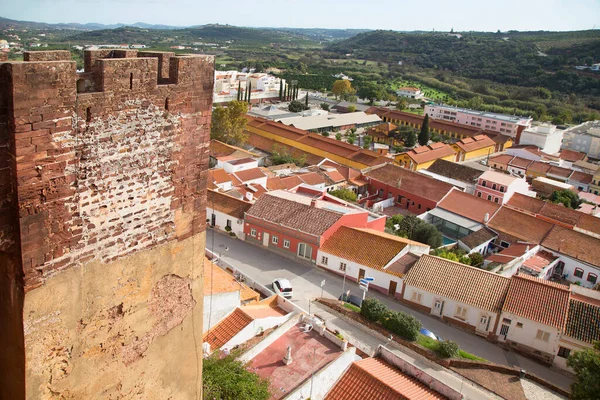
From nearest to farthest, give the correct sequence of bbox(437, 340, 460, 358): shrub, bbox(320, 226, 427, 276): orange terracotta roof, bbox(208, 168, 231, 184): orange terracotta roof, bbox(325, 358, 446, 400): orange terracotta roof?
bbox(325, 358, 446, 400): orange terracotta roof < bbox(437, 340, 460, 358): shrub < bbox(320, 226, 427, 276): orange terracotta roof < bbox(208, 168, 231, 184): orange terracotta roof

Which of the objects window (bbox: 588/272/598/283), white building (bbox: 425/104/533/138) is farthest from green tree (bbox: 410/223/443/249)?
white building (bbox: 425/104/533/138)

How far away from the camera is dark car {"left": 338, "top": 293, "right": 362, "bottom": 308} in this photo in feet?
70.3

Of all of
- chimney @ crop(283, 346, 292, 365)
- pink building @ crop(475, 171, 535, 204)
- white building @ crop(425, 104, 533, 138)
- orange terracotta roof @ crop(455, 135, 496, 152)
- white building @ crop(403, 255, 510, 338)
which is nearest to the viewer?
chimney @ crop(283, 346, 292, 365)

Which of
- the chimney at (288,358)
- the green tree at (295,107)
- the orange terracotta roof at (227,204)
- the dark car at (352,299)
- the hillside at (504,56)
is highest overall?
the hillside at (504,56)

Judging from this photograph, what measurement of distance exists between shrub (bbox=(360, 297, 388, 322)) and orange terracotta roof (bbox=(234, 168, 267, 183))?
15.5m

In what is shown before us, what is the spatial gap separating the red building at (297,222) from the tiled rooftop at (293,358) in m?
9.41

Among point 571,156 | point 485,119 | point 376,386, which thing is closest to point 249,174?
point 376,386

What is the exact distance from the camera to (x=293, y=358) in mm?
14094

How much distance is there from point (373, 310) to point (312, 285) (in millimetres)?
4513

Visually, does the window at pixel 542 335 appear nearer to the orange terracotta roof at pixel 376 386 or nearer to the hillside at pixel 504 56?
the orange terracotta roof at pixel 376 386

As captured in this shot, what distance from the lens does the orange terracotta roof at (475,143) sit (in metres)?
53.3

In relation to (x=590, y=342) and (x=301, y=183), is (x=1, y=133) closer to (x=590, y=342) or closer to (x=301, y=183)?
(x=590, y=342)

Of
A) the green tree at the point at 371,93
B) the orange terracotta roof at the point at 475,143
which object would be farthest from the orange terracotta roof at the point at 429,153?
the green tree at the point at 371,93

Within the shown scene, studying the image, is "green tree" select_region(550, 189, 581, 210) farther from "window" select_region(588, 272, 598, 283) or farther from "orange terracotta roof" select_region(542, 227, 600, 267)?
"window" select_region(588, 272, 598, 283)
